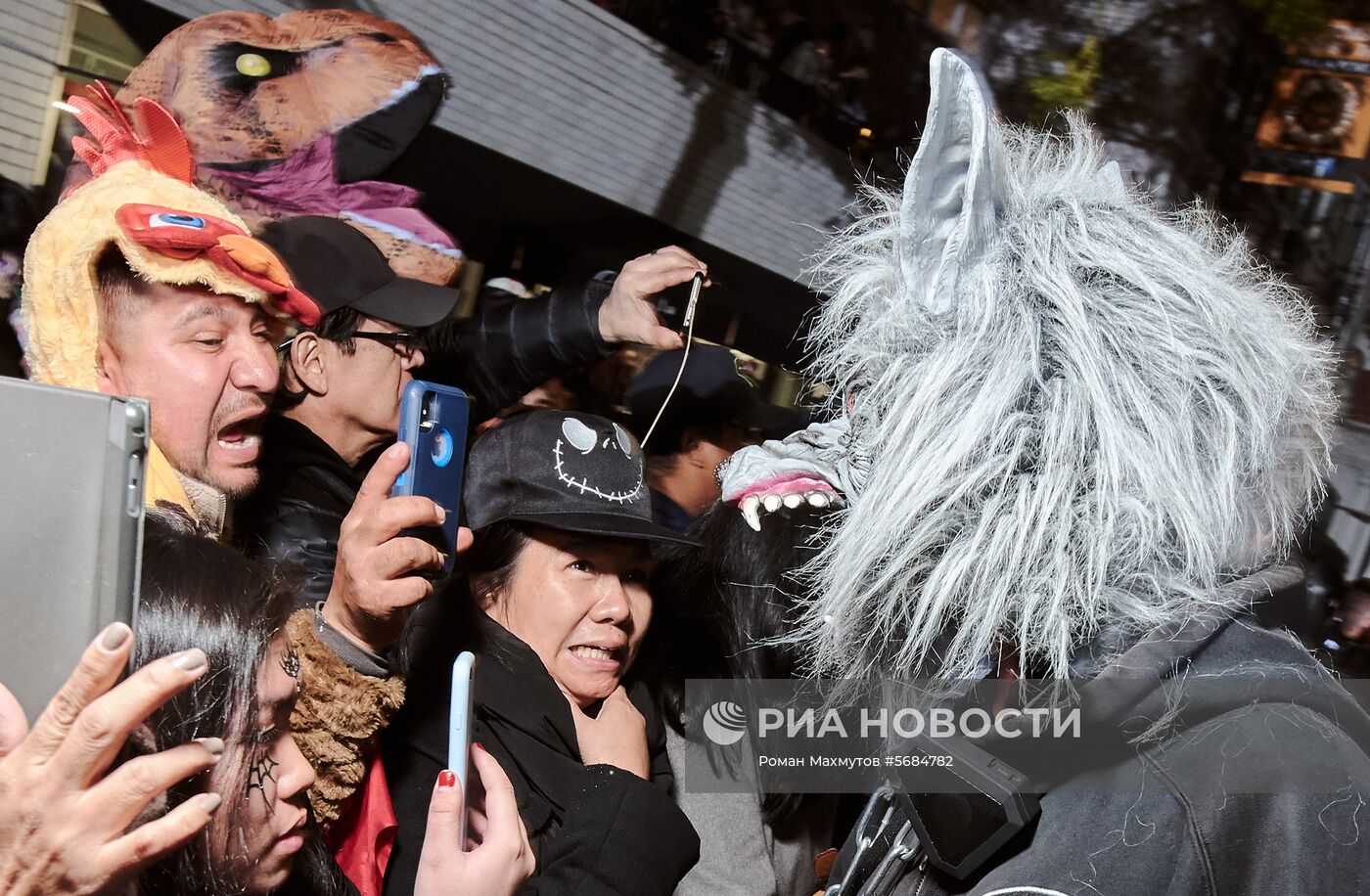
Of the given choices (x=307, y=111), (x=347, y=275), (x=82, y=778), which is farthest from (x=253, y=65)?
(x=82, y=778)

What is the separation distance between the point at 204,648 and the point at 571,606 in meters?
0.74

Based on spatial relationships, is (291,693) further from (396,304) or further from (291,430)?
(396,304)

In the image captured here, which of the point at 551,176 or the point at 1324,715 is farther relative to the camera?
the point at 551,176

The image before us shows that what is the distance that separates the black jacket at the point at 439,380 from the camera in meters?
1.75

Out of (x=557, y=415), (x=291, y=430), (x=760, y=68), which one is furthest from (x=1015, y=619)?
(x=760, y=68)

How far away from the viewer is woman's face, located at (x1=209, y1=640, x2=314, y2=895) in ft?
3.74

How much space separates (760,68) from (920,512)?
217cm

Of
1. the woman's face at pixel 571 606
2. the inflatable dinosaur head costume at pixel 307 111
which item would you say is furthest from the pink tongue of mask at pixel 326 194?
the woman's face at pixel 571 606

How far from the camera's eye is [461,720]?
117 centimetres

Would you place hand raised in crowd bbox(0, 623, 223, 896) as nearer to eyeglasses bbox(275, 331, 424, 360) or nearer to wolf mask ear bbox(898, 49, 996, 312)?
wolf mask ear bbox(898, 49, 996, 312)

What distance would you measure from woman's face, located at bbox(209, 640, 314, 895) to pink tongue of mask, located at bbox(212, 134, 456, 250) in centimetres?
120

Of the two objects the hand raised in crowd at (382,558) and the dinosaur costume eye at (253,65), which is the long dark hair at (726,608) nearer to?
the hand raised in crowd at (382,558)

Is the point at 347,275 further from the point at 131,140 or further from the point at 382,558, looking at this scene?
the point at 382,558

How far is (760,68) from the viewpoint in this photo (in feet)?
9.61
